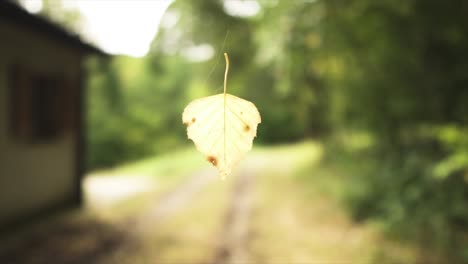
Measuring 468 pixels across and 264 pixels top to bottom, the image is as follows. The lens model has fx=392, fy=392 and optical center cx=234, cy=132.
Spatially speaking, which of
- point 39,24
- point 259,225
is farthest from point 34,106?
point 259,225

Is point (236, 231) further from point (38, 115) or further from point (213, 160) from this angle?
point (213, 160)

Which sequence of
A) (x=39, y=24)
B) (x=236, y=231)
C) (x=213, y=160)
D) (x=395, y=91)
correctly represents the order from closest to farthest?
1. (x=213, y=160)
2. (x=39, y=24)
3. (x=236, y=231)
4. (x=395, y=91)

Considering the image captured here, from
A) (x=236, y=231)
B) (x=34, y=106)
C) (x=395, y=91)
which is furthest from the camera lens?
(x=395, y=91)

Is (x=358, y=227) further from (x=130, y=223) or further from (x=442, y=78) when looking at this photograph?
(x=130, y=223)

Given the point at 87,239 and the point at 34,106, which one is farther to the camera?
the point at 34,106

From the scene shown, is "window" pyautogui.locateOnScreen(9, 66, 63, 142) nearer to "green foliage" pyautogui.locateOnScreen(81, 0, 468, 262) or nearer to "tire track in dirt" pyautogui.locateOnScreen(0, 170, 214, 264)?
"tire track in dirt" pyautogui.locateOnScreen(0, 170, 214, 264)
